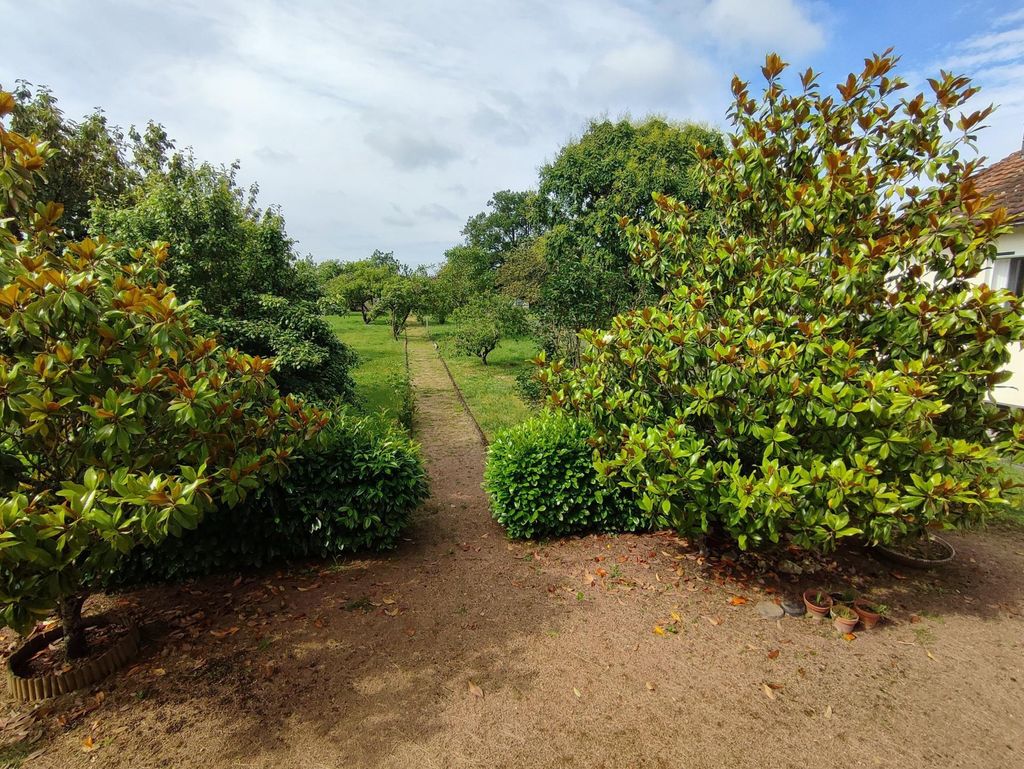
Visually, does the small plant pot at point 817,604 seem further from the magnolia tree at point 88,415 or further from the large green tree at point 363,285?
the large green tree at point 363,285

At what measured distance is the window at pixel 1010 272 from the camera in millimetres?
9727

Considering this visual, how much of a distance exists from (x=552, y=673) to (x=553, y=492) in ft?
8.01

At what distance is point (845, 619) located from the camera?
447 centimetres

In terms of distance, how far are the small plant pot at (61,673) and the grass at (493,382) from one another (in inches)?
172

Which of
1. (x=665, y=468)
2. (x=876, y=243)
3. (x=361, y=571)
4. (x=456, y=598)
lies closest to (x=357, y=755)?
(x=456, y=598)

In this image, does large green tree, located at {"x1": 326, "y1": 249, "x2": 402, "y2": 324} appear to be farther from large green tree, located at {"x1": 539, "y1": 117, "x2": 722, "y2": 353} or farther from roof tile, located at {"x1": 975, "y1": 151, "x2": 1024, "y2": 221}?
roof tile, located at {"x1": 975, "y1": 151, "x2": 1024, "y2": 221}

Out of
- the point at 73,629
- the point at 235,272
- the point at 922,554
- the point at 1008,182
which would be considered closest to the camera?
the point at 73,629

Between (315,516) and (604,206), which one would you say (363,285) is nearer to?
(604,206)

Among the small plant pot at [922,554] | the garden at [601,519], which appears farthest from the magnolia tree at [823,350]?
the small plant pot at [922,554]

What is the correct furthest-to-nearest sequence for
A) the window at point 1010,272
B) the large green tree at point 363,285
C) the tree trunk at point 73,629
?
the large green tree at point 363,285 → the window at point 1010,272 → the tree trunk at point 73,629

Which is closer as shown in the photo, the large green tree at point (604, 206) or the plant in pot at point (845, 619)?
the plant in pot at point (845, 619)

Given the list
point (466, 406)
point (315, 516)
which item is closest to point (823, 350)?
point (315, 516)

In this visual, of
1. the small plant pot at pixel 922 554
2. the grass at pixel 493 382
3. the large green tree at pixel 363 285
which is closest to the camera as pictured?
the small plant pot at pixel 922 554

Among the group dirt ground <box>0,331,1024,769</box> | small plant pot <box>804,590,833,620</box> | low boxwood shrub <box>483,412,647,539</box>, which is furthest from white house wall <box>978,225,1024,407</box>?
low boxwood shrub <box>483,412,647,539</box>
